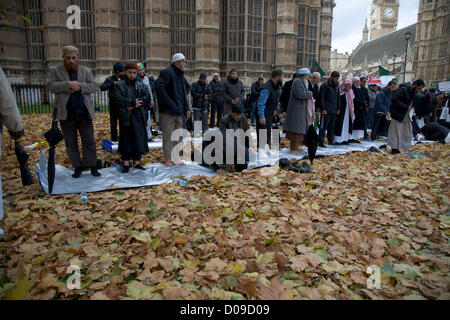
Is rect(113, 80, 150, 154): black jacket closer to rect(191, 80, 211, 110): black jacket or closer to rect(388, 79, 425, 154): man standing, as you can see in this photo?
rect(191, 80, 211, 110): black jacket

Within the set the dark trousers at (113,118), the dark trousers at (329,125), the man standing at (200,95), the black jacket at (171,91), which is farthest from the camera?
the man standing at (200,95)

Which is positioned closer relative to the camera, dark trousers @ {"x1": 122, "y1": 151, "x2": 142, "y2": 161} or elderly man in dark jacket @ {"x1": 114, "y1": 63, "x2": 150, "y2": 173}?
elderly man in dark jacket @ {"x1": 114, "y1": 63, "x2": 150, "y2": 173}

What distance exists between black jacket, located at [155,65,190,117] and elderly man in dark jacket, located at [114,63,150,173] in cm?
32

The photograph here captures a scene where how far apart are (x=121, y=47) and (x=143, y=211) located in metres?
21.3

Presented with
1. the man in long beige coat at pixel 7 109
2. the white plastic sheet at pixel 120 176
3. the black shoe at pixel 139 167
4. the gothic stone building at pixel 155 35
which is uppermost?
the gothic stone building at pixel 155 35

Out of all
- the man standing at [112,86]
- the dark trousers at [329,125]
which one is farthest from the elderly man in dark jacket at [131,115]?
the dark trousers at [329,125]

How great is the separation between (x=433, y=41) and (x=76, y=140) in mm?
75215

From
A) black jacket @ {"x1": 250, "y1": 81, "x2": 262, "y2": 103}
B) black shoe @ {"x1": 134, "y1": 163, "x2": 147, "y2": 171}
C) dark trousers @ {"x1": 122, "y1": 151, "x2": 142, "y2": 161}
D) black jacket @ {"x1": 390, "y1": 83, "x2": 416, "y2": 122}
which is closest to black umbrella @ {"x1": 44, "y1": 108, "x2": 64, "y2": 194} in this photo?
dark trousers @ {"x1": 122, "y1": 151, "x2": 142, "y2": 161}

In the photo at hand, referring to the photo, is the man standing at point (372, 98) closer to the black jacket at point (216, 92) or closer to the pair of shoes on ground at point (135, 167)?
the black jacket at point (216, 92)

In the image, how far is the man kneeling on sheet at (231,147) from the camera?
19.5ft

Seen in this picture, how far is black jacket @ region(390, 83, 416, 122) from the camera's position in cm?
781

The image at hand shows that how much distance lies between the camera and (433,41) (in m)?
59.7

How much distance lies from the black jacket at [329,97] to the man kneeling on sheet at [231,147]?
12.3 feet
